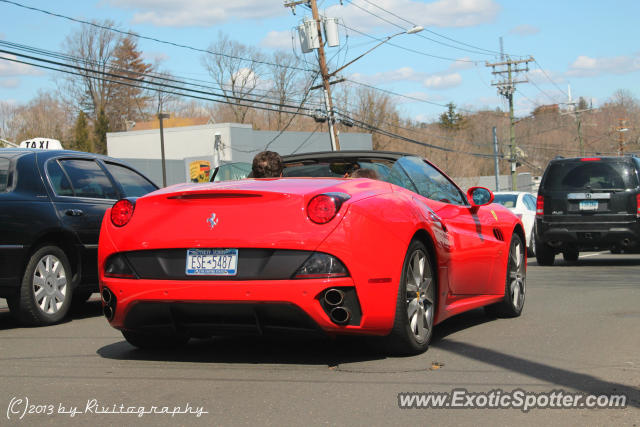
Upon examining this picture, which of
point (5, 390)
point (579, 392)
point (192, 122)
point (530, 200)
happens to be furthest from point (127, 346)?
point (192, 122)

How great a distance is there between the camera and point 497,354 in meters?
5.59

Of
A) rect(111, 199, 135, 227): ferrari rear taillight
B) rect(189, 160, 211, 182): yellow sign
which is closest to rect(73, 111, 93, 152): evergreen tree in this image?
rect(189, 160, 211, 182): yellow sign

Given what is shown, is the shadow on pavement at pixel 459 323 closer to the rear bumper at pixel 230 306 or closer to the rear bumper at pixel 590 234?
the rear bumper at pixel 230 306

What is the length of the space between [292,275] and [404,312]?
32.5 inches

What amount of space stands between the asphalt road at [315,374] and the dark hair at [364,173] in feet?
3.87

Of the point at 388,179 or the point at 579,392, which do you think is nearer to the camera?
the point at 579,392

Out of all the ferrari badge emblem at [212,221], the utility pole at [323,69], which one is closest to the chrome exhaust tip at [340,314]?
the ferrari badge emblem at [212,221]

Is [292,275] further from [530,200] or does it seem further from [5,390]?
[530,200]

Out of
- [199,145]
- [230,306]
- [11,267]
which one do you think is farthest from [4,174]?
[199,145]

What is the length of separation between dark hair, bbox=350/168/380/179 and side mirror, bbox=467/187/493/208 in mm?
1315

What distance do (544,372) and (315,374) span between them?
1325mm

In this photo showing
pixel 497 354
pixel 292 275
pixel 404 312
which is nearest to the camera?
pixel 292 275

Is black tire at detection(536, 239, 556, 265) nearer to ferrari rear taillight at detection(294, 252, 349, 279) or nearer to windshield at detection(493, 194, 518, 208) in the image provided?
windshield at detection(493, 194, 518, 208)

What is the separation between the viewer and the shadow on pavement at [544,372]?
4.47 meters
